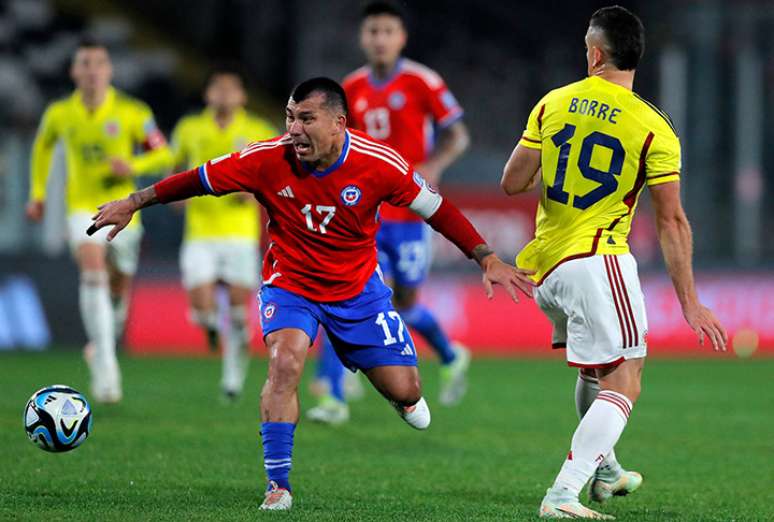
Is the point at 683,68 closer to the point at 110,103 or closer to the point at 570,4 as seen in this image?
the point at 570,4

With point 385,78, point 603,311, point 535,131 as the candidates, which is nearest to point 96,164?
point 385,78

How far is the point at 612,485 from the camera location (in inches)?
247

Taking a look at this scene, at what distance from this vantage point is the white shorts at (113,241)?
1027cm

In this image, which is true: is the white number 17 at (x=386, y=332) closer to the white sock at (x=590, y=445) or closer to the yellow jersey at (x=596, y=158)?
the yellow jersey at (x=596, y=158)

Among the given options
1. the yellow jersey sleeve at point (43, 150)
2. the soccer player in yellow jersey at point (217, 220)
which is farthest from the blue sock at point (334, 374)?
the yellow jersey sleeve at point (43, 150)

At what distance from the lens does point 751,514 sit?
6090mm

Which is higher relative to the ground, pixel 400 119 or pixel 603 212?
pixel 400 119

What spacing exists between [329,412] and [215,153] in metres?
2.99

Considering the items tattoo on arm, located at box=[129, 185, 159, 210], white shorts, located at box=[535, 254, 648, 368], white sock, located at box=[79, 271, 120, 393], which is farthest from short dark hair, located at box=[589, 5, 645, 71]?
white sock, located at box=[79, 271, 120, 393]

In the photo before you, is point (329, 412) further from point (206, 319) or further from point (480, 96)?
point (480, 96)

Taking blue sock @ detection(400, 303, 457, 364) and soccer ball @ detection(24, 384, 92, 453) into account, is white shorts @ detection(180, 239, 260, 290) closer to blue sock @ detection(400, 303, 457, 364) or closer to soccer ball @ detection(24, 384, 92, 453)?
blue sock @ detection(400, 303, 457, 364)

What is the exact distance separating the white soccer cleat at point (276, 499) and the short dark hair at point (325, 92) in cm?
169

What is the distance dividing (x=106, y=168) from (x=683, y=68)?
1023 centimetres

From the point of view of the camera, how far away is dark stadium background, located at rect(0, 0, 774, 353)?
655 inches
